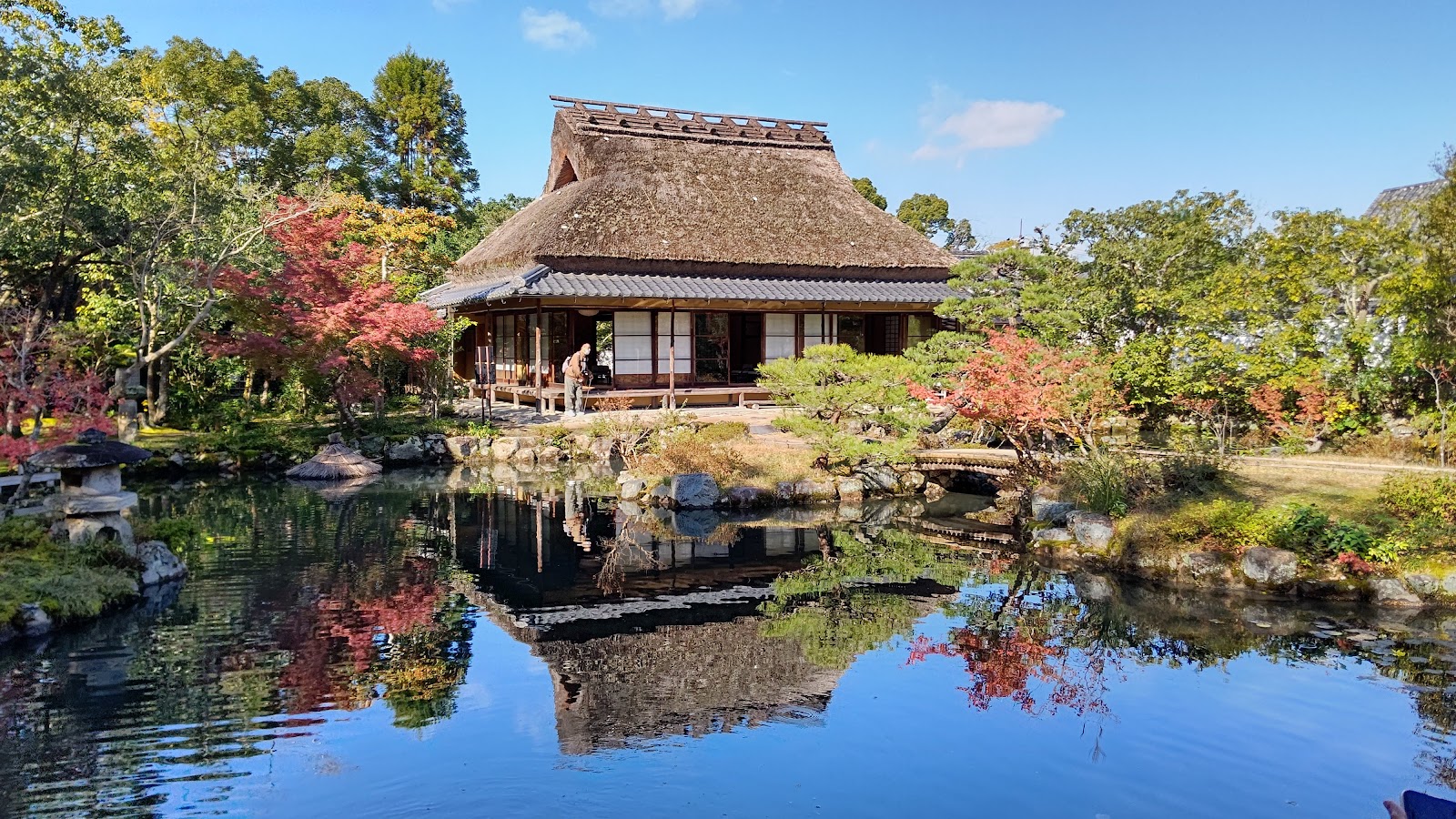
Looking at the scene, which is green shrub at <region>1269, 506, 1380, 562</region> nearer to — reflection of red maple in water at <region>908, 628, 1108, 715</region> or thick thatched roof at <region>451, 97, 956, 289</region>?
reflection of red maple in water at <region>908, 628, 1108, 715</region>

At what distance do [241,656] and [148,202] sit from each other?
35.6ft

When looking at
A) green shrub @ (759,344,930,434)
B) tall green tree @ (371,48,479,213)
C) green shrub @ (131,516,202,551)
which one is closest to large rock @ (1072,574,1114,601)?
green shrub @ (759,344,930,434)

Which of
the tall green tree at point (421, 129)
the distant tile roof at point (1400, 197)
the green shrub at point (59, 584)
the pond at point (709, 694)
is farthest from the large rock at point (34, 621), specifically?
the tall green tree at point (421, 129)

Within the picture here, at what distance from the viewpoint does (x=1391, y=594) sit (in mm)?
8523

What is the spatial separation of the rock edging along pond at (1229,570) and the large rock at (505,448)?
9.92 metres

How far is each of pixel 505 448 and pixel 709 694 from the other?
11636 millimetres

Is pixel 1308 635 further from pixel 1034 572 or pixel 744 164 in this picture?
pixel 744 164

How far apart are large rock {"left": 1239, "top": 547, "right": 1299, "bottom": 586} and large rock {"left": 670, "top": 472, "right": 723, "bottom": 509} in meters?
7.06

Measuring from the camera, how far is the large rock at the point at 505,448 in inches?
689

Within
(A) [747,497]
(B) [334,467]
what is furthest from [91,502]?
(A) [747,497]

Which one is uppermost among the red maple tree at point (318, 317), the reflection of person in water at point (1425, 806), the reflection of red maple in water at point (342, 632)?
the red maple tree at point (318, 317)

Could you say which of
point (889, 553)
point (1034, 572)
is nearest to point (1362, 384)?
point (1034, 572)

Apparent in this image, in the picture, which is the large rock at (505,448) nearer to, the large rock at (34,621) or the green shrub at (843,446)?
the green shrub at (843,446)

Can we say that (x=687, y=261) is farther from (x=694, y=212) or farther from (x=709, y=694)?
(x=709, y=694)
